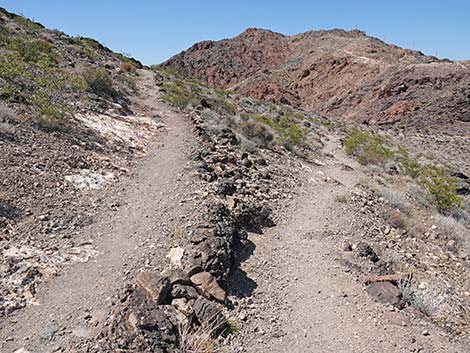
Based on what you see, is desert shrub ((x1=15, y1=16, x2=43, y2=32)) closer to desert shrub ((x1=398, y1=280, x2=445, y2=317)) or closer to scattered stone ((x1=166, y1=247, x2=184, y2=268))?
scattered stone ((x1=166, y1=247, x2=184, y2=268))

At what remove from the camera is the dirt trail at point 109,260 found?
4.40 metres

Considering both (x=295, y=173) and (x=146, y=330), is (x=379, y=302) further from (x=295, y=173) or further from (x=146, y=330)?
(x=295, y=173)

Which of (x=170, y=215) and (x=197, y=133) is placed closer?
(x=170, y=215)

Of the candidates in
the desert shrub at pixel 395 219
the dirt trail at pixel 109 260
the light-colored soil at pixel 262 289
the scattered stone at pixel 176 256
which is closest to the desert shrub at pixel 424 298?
the light-colored soil at pixel 262 289

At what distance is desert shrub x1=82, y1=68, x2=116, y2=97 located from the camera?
14.9m

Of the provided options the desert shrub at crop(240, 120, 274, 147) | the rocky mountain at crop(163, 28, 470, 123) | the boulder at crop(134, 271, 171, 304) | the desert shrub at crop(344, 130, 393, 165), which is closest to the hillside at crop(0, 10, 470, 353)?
the boulder at crop(134, 271, 171, 304)

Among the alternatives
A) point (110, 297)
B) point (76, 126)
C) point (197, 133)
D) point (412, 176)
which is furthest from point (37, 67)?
point (412, 176)

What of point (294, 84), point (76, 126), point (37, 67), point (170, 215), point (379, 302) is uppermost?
point (294, 84)

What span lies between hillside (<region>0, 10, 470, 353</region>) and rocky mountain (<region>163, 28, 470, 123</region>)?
26.8 metres

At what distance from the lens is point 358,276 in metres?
Result: 6.63

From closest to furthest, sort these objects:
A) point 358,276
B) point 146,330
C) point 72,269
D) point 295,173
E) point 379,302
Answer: point 146,330, point 72,269, point 379,302, point 358,276, point 295,173

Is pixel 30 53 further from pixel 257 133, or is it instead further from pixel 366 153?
pixel 366 153

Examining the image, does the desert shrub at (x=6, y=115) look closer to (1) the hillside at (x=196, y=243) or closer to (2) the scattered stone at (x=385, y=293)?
(1) the hillside at (x=196, y=243)

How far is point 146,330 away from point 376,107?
1599 inches
